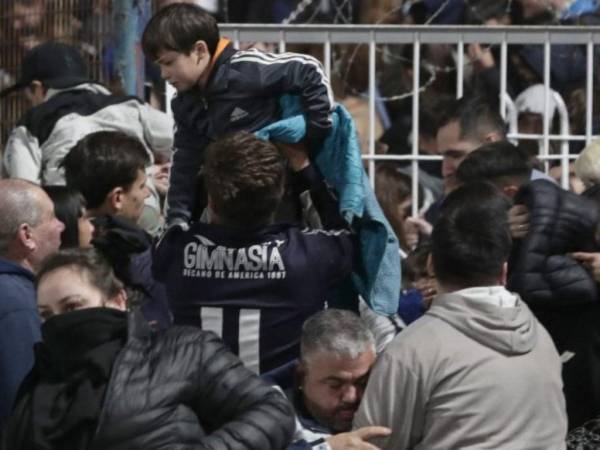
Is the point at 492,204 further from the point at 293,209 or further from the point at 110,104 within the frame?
the point at 110,104

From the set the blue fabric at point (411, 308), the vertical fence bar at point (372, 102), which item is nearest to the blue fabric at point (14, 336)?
the blue fabric at point (411, 308)

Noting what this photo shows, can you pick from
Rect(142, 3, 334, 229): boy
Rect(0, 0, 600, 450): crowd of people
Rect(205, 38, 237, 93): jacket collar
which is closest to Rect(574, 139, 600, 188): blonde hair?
Rect(0, 0, 600, 450): crowd of people

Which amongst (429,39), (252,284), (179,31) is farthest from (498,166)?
(429,39)

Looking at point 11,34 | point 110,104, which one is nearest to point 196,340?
point 110,104

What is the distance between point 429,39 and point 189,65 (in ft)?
8.86

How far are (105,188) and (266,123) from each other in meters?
1.12

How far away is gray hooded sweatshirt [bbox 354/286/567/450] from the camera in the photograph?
5.29 meters

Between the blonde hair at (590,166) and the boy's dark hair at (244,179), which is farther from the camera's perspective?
the blonde hair at (590,166)

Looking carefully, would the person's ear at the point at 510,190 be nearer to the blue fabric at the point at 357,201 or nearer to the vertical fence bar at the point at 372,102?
the blue fabric at the point at 357,201

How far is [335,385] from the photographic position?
5.54 m

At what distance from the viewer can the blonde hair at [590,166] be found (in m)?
6.91

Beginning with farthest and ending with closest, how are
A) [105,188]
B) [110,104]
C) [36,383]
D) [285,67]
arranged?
1. [110,104]
2. [105,188]
3. [285,67]
4. [36,383]

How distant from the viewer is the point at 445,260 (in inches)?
214

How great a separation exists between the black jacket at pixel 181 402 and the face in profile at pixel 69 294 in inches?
11.5
